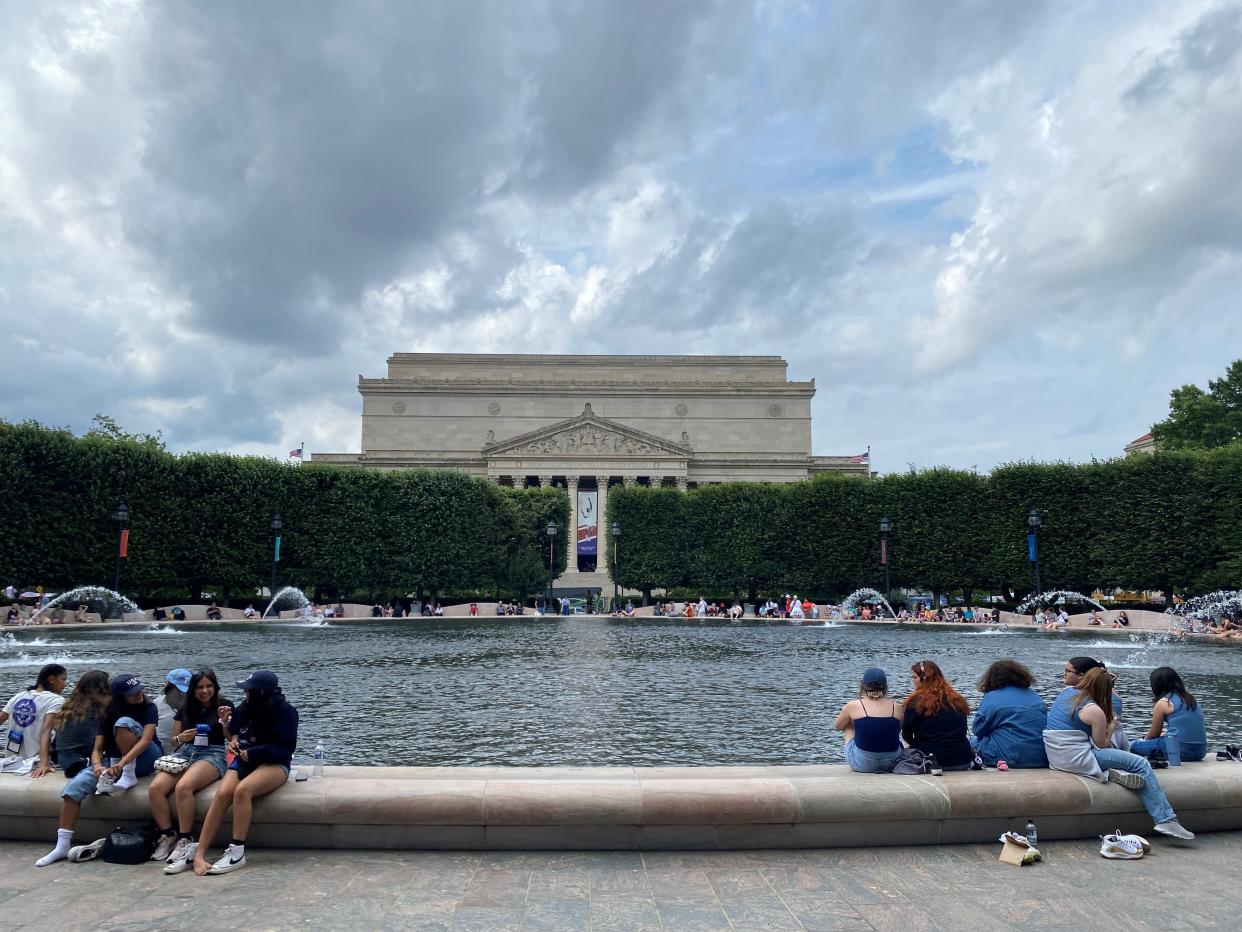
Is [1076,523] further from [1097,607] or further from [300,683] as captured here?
[300,683]

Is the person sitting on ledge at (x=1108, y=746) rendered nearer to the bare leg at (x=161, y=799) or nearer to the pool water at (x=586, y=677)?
the pool water at (x=586, y=677)

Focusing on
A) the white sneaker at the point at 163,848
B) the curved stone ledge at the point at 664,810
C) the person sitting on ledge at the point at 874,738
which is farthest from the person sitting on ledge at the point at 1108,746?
the white sneaker at the point at 163,848

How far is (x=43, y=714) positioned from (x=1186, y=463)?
4885 cm

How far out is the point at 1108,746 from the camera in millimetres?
6906

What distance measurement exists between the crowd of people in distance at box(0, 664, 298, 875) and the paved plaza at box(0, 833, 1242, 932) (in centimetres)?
31

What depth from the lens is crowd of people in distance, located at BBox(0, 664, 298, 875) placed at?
6.01 m

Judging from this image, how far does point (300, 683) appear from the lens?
16406mm

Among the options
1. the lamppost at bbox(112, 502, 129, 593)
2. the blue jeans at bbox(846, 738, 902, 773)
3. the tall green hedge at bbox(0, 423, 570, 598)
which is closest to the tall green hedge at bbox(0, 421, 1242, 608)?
the tall green hedge at bbox(0, 423, 570, 598)

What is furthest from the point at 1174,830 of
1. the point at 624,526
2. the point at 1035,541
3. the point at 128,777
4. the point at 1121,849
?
the point at 624,526

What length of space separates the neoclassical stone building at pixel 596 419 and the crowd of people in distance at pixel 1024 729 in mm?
70071

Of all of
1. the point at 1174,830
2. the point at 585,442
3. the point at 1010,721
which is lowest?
the point at 1174,830

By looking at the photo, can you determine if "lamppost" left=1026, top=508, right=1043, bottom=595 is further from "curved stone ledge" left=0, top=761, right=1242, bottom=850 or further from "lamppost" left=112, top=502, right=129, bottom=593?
"lamppost" left=112, top=502, right=129, bottom=593

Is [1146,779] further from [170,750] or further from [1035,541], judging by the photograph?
[1035,541]

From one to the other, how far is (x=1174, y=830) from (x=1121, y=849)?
515 millimetres
